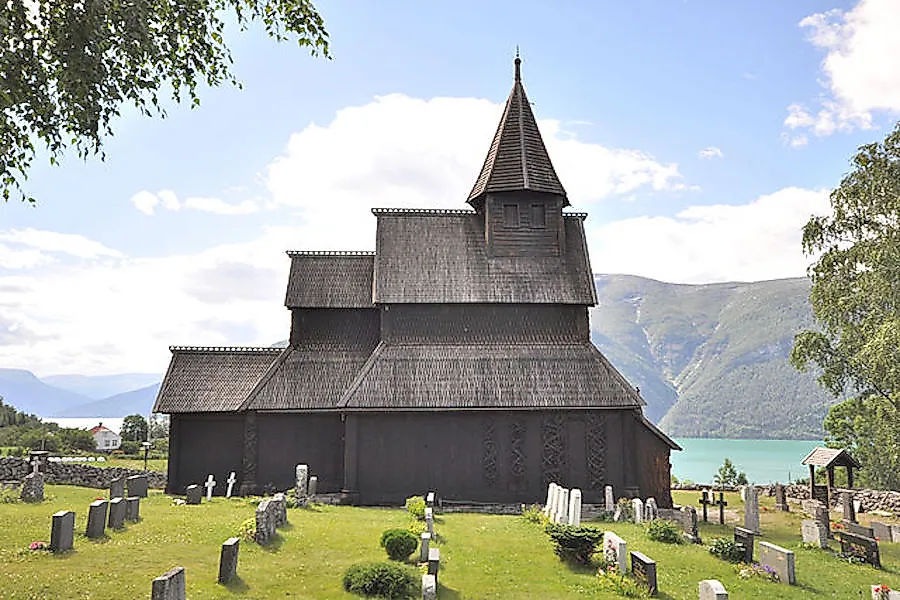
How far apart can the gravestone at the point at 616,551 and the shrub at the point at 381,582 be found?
454 centimetres

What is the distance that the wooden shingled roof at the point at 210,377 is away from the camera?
26.9 meters

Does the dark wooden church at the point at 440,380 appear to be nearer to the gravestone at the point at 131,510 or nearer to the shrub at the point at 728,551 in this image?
the shrub at the point at 728,551

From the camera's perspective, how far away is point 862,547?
18328mm

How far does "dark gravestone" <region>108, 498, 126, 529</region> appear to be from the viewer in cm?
1570

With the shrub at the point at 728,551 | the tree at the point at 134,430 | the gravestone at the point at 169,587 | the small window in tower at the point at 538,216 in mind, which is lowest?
the shrub at the point at 728,551

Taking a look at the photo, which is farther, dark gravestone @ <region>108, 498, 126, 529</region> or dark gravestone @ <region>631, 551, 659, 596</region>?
dark gravestone @ <region>108, 498, 126, 529</region>

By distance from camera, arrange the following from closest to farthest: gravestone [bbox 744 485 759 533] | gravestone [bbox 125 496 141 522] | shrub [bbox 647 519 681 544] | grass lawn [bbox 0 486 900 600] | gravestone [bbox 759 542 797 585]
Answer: grass lawn [bbox 0 486 900 600] < gravestone [bbox 759 542 797 585] < gravestone [bbox 125 496 141 522] < shrub [bbox 647 519 681 544] < gravestone [bbox 744 485 759 533]

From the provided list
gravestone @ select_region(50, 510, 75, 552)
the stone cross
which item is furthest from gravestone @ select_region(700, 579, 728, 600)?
the stone cross

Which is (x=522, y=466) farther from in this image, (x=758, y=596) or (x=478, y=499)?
(x=758, y=596)

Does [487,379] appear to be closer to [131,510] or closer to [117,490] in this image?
[117,490]

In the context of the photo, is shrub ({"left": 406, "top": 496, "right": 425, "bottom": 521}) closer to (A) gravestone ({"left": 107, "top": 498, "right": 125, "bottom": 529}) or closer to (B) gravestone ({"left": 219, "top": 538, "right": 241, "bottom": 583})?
(A) gravestone ({"left": 107, "top": 498, "right": 125, "bottom": 529})

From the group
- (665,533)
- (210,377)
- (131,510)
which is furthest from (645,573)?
(210,377)

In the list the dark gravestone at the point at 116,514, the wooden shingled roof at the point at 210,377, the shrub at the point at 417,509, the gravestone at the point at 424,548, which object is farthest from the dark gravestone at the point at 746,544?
the wooden shingled roof at the point at 210,377

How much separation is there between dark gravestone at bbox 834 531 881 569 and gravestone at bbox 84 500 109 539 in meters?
18.6
